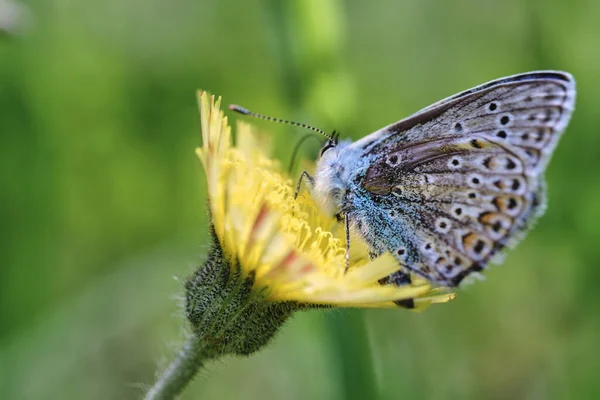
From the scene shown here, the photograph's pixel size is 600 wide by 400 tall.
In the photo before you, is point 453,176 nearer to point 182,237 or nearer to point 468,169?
point 468,169

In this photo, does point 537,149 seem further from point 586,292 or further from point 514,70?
point 514,70

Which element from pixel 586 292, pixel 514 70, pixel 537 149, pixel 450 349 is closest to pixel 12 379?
pixel 450 349

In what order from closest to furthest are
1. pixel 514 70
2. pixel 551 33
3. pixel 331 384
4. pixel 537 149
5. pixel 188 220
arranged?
pixel 537 149 < pixel 331 384 < pixel 551 33 < pixel 188 220 < pixel 514 70

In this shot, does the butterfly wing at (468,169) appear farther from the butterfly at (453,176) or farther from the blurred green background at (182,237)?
the blurred green background at (182,237)

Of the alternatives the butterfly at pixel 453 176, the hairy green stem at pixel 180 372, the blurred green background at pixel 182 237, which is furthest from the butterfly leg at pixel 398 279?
the hairy green stem at pixel 180 372

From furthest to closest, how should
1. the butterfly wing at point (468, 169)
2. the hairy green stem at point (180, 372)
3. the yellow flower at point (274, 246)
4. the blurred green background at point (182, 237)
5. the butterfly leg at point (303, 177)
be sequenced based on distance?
the blurred green background at point (182, 237) → the butterfly leg at point (303, 177) → the butterfly wing at point (468, 169) → the hairy green stem at point (180, 372) → the yellow flower at point (274, 246)

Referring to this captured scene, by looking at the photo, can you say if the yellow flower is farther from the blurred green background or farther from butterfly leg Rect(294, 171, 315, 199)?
Result: the blurred green background

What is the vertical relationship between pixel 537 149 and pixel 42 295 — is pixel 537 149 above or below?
above
